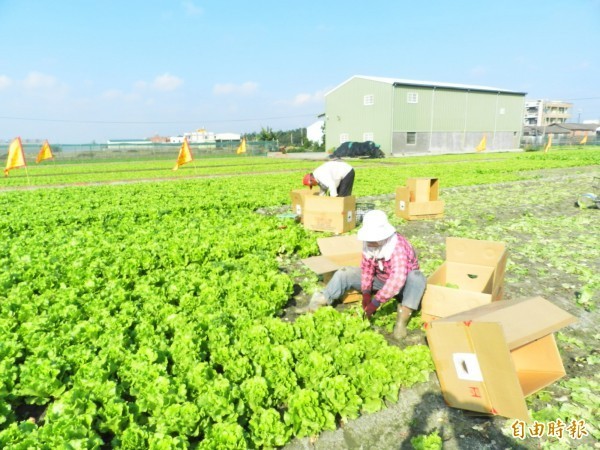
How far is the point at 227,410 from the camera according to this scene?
3.00 metres

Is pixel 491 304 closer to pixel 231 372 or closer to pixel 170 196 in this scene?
pixel 231 372

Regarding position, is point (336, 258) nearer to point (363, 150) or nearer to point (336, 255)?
point (336, 255)

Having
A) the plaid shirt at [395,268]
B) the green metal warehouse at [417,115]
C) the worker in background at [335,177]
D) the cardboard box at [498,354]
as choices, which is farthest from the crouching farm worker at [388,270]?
the green metal warehouse at [417,115]

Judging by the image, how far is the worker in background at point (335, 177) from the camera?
906 centimetres

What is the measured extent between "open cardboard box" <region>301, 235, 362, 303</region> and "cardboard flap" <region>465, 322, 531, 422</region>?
A: 2284mm

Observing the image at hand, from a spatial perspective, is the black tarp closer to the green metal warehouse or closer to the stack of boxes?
the green metal warehouse

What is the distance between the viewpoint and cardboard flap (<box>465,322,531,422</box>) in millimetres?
2844

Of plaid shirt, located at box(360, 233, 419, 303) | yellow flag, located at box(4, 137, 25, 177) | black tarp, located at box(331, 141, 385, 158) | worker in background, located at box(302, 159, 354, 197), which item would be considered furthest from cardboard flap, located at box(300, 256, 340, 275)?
black tarp, located at box(331, 141, 385, 158)

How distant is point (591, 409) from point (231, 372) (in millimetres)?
2972

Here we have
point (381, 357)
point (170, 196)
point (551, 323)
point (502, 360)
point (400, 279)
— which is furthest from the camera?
point (170, 196)

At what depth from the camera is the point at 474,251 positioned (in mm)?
4984

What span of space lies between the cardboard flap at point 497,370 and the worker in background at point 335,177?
628 cm

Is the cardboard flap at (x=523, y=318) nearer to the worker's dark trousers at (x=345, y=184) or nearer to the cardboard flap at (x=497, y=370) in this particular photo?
the cardboard flap at (x=497, y=370)

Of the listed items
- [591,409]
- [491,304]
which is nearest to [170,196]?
[491,304]
